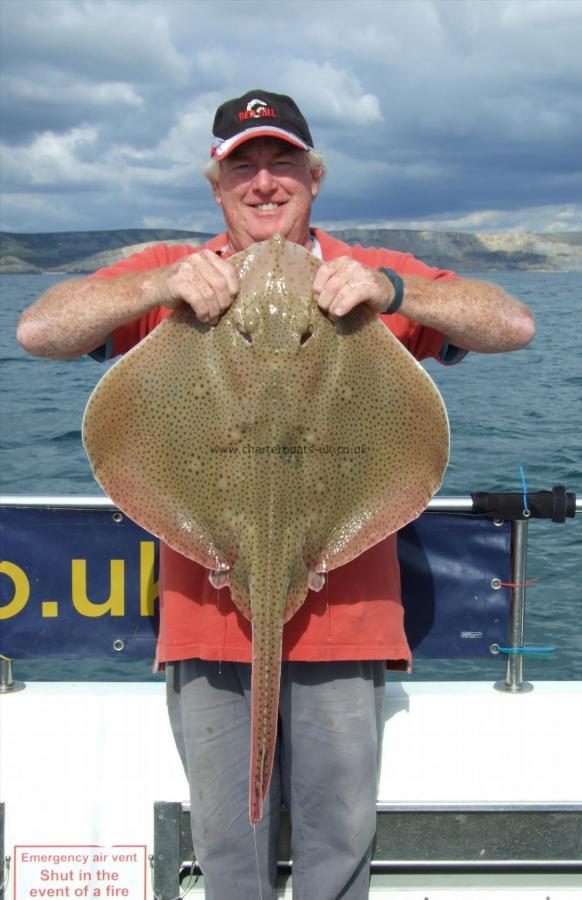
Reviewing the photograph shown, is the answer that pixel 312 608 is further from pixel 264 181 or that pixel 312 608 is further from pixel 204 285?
pixel 264 181

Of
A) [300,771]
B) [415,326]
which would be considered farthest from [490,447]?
[300,771]

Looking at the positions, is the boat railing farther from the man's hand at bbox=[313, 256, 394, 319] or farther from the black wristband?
the man's hand at bbox=[313, 256, 394, 319]

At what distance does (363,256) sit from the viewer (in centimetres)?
316

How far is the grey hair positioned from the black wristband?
604 millimetres

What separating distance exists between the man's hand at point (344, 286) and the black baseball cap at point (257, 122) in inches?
25.0

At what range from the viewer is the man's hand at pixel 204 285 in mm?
2564

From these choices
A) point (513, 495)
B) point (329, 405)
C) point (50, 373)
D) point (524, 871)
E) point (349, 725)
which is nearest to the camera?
point (329, 405)

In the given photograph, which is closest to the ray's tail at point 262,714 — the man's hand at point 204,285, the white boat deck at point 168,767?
the man's hand at point 204,285

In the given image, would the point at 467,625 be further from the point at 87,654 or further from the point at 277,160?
the point at 277,160

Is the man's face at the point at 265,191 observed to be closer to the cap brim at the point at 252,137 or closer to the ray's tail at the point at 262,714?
the cap brim at the point at 252,137

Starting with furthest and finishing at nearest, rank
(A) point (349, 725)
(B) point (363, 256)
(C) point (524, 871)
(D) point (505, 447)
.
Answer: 1. (D) point (505, 447)
2. (C) point (524, 871)
3. (B) point (363, 256)
4. (A) point (349, 725)

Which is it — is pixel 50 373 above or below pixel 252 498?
above

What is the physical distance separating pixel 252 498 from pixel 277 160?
45.4 inches

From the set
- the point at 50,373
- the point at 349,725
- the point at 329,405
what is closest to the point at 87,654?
the point at 349,725
